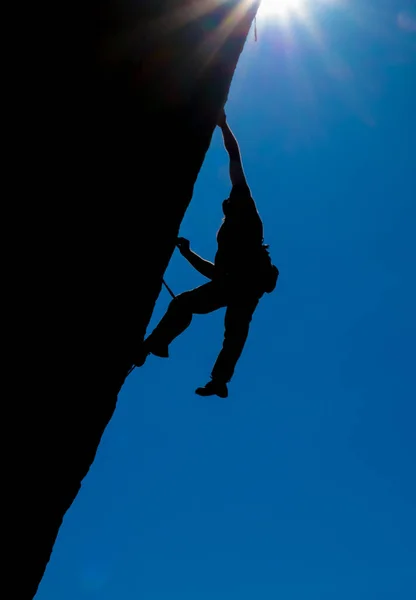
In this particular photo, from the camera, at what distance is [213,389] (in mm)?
4754

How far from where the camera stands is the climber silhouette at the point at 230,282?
4457 mm

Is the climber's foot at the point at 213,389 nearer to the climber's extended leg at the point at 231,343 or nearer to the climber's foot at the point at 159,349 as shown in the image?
the climber's extended leg at the point at 231,343

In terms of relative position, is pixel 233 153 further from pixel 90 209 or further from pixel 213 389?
pixel 90 209

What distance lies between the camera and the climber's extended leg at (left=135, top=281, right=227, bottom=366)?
448 centimetres

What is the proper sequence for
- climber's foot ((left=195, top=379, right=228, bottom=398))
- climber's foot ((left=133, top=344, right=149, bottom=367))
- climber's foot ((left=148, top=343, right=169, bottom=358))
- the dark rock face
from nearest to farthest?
the dark rock face, climber's foot ((left=133, top=344, right=149, bottom=367)), climber's foot ((left=148, top=343, right=169, bottom=358)), climber's foot ((left=195, top=379, right=228, bottom=398))

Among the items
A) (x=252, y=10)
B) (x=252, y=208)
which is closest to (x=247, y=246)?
(x=252, y=208)

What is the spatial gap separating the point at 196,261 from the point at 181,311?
0.52 metres

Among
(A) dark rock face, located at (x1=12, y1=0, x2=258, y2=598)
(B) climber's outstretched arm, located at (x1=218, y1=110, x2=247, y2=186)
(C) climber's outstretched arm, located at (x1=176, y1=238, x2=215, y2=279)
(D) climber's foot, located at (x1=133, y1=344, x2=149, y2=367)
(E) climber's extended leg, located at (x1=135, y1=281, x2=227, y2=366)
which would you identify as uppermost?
(B) climber's outstretched arm, located at (x1=218, y1=110, x2=247, y2=186)

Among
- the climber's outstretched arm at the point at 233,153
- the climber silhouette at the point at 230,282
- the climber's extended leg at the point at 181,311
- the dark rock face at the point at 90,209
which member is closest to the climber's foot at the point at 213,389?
the climber silhouette at the point at 230,282

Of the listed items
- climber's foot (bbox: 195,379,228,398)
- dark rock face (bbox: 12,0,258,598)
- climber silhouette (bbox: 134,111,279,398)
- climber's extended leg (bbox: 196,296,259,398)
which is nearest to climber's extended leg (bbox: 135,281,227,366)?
climber silhouette (bbox: 134,111,279,398)

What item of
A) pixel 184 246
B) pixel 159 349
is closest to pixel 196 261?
pixel 184 246

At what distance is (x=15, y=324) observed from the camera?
1453 millimetres

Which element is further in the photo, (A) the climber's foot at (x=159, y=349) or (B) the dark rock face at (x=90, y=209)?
(A) the climber's foot at (x=159, y=349)

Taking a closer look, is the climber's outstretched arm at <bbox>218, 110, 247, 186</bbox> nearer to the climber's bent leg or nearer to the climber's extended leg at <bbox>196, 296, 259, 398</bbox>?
the climber's bent leg
